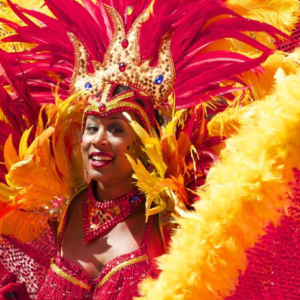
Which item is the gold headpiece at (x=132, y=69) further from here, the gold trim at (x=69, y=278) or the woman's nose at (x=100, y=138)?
the gold trim at (x=69, y=278)

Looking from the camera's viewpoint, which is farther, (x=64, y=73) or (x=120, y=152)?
(x=64, y=73)

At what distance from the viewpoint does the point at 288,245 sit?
1.35 metres

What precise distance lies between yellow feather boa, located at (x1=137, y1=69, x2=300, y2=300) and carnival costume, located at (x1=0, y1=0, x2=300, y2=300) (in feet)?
1.79

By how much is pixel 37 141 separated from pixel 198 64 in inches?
26.2

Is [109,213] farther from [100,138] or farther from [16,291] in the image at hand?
[16,291]

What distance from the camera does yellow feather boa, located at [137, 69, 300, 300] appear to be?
4.22 feet

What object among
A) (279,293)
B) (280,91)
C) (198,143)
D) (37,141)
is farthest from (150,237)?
(280,91)

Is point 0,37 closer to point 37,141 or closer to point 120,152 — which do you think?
point 37,141

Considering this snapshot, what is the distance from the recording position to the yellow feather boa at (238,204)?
1.29 metres

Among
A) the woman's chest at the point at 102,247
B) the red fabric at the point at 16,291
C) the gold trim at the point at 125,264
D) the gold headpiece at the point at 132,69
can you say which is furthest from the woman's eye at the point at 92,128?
the red fabric at the point at 16,291

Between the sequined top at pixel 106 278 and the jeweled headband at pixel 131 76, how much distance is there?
435mm

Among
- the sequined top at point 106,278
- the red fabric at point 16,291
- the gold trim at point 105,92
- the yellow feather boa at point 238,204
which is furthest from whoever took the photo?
the red fabric at point 16,291

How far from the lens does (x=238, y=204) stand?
51.9 inches

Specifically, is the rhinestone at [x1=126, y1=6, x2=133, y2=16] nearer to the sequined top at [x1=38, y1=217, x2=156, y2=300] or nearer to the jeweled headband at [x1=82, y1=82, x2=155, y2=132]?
the jeweled headband at [x1=82, y1=82, x2=155, y2=132]
